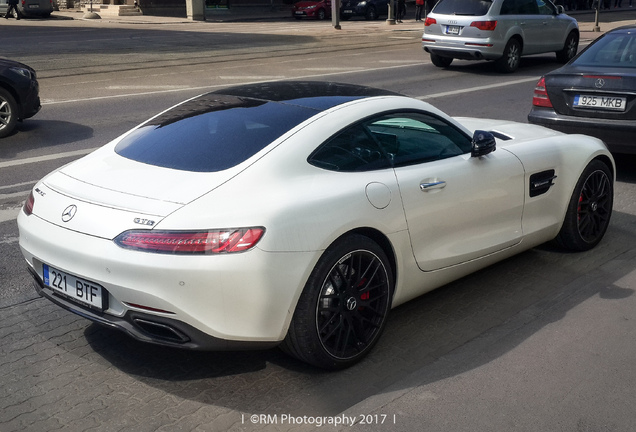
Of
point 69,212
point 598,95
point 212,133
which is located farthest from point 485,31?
point 69,212

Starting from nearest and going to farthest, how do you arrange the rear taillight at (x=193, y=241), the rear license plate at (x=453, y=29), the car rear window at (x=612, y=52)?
the rear taillight at (x=193, y=241)
the car rear window at (x=612, y=52)
the rear license plate at (x=453, y=29)

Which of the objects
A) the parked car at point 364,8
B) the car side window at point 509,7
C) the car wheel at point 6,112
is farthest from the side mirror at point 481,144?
the parked car at point 364,8

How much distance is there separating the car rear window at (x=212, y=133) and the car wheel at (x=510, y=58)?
13.9 meters

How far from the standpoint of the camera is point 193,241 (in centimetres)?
370

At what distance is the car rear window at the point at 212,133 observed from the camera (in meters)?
4.23

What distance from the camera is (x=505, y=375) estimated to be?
4168 millimetres

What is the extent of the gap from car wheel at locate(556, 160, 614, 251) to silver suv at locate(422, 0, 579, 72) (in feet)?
39.2

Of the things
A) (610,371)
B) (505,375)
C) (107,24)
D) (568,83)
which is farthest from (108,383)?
(107,24)

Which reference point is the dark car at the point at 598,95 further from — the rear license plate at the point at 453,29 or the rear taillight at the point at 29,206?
the rear license plate at the point at 453,29

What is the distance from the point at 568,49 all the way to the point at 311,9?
21.5 meters

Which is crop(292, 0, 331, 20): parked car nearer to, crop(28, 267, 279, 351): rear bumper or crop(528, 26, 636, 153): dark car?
crop(528, 26, 636, 153): dark car

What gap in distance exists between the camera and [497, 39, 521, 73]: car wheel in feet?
58.4

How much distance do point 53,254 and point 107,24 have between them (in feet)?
100

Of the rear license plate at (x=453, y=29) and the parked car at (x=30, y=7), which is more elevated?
the parked car at (x=30, y=7)
